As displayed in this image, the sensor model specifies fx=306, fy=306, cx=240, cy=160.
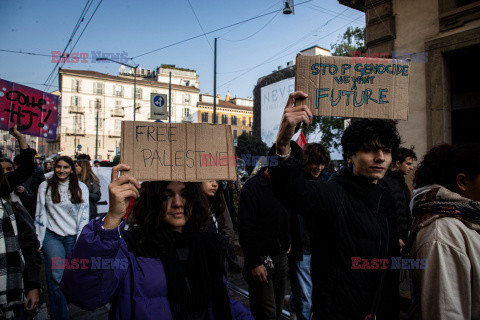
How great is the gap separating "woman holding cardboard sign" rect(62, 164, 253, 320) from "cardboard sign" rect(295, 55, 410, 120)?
1026 mm

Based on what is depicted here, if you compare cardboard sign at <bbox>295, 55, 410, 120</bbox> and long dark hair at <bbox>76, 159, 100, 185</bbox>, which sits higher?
cardboard sign at <bbox>295, 55, 410, 120</bbox>

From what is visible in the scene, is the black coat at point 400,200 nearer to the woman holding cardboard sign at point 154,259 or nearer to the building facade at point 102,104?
the woman holding cardboard sign at point 154,259

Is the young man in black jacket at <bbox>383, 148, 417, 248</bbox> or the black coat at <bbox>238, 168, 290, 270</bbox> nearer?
the black coat at <bbox>238, 168, 290, 270</bbox>

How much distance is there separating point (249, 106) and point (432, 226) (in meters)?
66.0

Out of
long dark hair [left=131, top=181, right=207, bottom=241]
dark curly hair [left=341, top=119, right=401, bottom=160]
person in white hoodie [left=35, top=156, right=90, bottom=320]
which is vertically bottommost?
person in white hoodie [left=35, top=156, right=90, bottom=320]

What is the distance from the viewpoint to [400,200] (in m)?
3.68

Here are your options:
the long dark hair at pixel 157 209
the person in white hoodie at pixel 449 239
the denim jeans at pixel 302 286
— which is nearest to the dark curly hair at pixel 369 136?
the person in white hoodie at pixel 449 239

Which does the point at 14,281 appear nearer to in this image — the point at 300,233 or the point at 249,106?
the point at 300,233

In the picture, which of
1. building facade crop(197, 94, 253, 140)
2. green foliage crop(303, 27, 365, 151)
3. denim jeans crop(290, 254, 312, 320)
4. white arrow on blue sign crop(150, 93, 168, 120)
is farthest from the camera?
building facade crop(197, 94, 253, 140)

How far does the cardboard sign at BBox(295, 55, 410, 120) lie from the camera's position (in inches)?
71.3

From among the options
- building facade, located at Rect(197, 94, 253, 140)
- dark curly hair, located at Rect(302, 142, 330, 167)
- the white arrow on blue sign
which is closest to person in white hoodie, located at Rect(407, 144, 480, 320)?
dark curly hair, located at Rect(302, 142, 330, 167)

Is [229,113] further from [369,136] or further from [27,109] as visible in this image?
[369,136]

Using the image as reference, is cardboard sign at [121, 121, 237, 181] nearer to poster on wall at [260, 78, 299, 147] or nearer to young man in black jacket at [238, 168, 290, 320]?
young man in black jacket at [238, 168, 290, 320]

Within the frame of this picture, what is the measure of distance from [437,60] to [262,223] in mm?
6542
